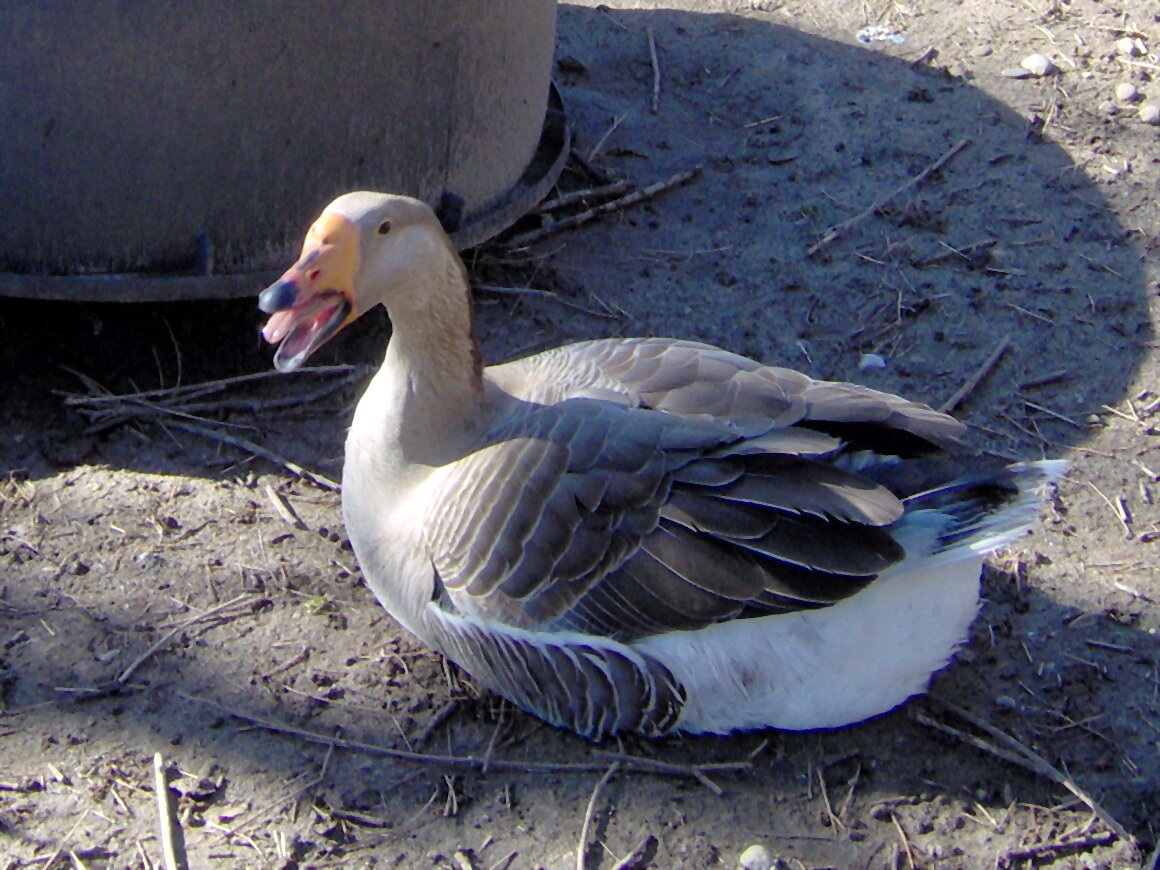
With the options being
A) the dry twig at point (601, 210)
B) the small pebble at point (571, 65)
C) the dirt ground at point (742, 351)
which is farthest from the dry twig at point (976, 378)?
the small pebble at point (571, 65)

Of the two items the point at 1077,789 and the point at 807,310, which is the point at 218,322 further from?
the point at 1077,789

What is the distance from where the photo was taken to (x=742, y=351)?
4172 mm

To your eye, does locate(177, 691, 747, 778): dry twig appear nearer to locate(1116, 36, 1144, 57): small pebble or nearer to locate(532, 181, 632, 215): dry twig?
locate(532, 181, 632, 215): dry twig

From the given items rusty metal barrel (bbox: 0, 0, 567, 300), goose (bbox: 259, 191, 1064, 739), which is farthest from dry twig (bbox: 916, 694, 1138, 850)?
rusty metal barrel (bbox: 0, 0, 567, 300)

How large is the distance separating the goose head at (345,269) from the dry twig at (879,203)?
2.19 metres

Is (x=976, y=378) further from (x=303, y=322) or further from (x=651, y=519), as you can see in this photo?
(x=303, y=322)

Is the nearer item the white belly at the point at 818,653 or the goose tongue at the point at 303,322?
the goose tongue at the point at 303,322

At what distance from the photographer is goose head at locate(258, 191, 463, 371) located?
257cm

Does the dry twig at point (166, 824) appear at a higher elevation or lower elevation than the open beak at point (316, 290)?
lower

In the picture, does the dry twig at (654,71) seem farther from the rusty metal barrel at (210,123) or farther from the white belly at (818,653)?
A: the white belly at (818,653)

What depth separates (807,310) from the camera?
14.2 ft

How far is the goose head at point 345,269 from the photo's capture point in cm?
257

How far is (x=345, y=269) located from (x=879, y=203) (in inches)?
108

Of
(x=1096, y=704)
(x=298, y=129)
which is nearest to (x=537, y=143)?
(x=298, y=129)
